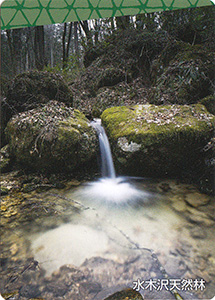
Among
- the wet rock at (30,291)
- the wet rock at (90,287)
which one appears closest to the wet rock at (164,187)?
the wet rock at (90,287)

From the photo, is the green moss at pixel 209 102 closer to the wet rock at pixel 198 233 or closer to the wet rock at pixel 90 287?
the wet rock at pixel 198 233

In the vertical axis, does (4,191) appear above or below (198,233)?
above

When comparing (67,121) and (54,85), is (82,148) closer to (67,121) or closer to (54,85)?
(67,121)

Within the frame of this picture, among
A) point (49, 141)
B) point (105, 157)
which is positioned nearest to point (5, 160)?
point (49, 141)

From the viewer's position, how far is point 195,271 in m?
1.39

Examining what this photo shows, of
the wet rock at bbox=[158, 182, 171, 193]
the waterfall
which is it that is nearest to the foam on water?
the waterfall

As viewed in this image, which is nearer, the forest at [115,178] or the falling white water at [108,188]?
the forest at [115,178]

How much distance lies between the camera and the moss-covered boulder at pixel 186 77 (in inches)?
155

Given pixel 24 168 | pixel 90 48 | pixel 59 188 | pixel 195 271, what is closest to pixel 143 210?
pixel 195 271

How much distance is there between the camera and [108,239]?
5.69 feet

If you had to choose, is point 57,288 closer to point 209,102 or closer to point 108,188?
point 108,188

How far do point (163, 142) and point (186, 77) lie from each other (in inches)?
87.8

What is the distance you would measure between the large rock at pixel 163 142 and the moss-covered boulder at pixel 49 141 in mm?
569

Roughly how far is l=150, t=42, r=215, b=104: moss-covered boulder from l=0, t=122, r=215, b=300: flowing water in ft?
7.52
